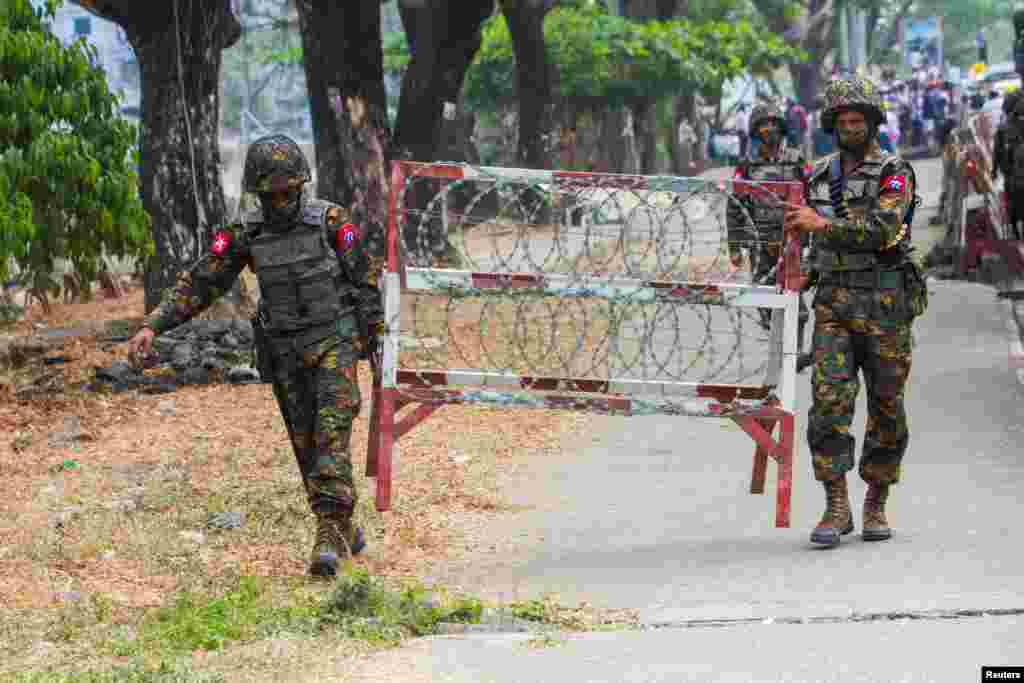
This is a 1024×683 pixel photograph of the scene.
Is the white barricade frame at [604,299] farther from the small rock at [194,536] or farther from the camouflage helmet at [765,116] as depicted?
the camouflage helmet at [765,116]

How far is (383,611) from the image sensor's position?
21.1 feet

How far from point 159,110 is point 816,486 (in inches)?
275

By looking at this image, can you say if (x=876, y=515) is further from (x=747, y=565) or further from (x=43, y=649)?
(x=43, y=649)

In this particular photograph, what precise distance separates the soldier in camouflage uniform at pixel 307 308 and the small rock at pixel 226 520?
1.00 meters

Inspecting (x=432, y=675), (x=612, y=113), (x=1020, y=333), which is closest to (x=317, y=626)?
(x=432, y=675)

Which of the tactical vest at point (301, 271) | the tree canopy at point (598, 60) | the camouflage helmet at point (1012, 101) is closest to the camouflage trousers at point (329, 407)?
the tactical vest at point (301, 271)

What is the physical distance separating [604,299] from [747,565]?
3.92 ft

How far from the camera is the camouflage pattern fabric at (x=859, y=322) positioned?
7344mm

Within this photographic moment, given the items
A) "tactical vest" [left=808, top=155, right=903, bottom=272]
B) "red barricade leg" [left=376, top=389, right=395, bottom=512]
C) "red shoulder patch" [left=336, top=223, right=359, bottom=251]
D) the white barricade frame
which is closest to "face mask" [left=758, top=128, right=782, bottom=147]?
the white barricade frame

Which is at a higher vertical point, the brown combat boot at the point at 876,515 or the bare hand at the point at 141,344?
the bare hand at the point at 141,344

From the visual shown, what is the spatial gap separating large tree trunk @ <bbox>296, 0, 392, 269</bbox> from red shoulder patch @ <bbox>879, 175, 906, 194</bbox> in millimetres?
9157

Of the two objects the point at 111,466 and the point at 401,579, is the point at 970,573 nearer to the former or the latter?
the point at 401,579

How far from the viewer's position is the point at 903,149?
46.2 meters

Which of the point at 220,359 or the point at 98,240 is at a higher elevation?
the point at 98,240
